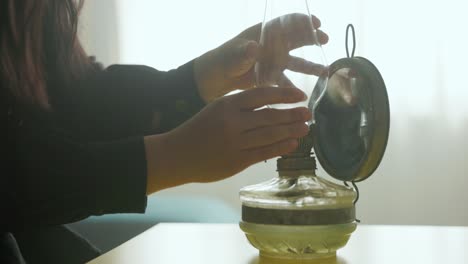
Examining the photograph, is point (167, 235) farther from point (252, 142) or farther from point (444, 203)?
point (444, 203)

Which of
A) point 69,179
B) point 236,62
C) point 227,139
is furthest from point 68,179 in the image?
point 236,62

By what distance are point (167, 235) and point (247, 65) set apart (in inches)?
8.2

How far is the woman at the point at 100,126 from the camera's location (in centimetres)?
47

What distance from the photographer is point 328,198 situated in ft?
1.44

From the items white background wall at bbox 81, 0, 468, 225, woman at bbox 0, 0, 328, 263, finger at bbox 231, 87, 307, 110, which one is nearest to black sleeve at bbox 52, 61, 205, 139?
woman at bbox 0, 0, 328, 263

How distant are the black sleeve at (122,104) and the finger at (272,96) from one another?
0.36 meters

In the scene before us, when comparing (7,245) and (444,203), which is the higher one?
(7,245)

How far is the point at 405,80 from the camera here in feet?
4.81

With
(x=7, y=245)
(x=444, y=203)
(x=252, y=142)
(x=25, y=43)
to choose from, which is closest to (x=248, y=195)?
(x=252, y=142)

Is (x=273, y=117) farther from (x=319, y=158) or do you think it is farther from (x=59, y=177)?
(x=59, y=177)

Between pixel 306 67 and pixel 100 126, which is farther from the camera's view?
pixel 100 126

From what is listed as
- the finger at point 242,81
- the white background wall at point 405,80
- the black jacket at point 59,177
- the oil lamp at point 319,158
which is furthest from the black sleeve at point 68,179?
the white background wall at point 405,80

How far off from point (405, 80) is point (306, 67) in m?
1.06

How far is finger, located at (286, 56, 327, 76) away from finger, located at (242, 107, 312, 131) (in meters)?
0.04
